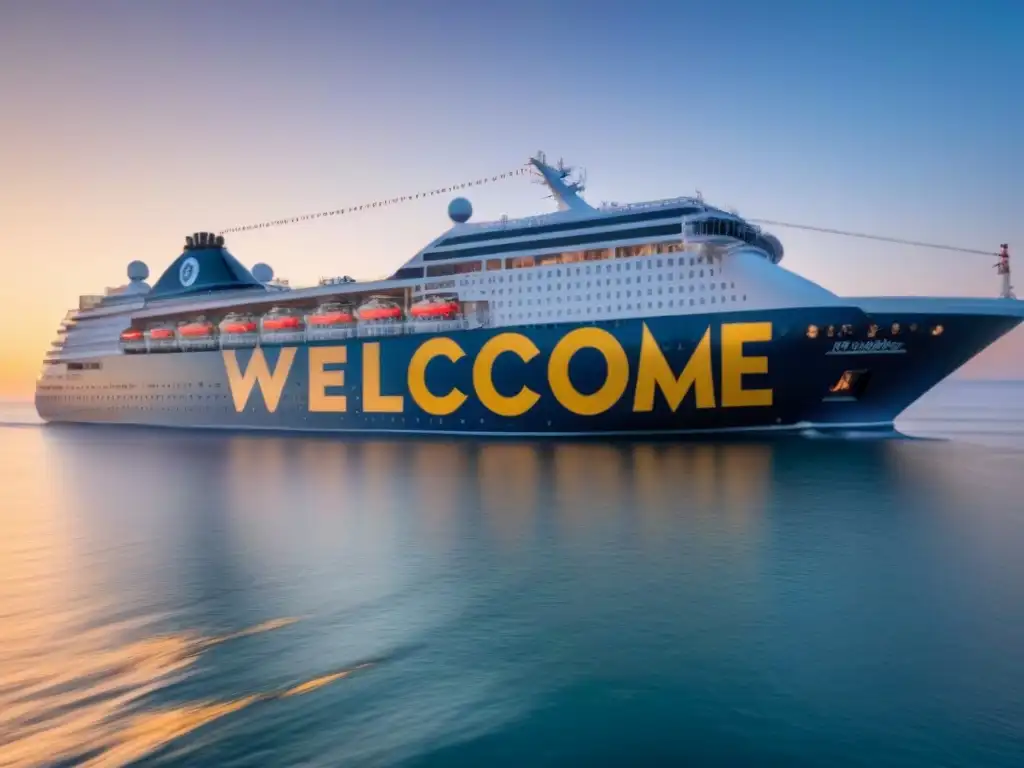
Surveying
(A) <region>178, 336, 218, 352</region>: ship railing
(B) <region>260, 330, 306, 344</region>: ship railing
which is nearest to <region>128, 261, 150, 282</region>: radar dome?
(A) <region>178, 336, 218, 352</region>: ship railing

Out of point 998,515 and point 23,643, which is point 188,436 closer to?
point 23,643

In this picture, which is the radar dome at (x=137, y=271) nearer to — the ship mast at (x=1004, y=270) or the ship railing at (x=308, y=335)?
the ship railing at (x=308, y=335)

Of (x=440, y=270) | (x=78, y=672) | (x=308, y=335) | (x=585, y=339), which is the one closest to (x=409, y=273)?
(x=440, y=270)

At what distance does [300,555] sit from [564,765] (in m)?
7.82

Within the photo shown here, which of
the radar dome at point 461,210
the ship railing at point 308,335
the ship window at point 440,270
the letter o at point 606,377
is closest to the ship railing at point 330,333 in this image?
the ship railing at point 308,335

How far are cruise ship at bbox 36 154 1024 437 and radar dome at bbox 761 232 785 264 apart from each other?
0.09m

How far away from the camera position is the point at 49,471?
2698 cm

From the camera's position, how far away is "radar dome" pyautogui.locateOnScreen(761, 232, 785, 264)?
120ft

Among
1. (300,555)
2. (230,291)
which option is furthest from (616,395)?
(230,291)

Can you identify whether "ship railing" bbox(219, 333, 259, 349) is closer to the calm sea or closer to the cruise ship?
the cruise ship

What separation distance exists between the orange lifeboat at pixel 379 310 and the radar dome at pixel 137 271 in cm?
2773

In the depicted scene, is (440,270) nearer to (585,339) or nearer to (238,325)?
(585,339)

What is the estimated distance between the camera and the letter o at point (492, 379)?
3228 cm

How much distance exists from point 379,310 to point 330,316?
347 centimetres
